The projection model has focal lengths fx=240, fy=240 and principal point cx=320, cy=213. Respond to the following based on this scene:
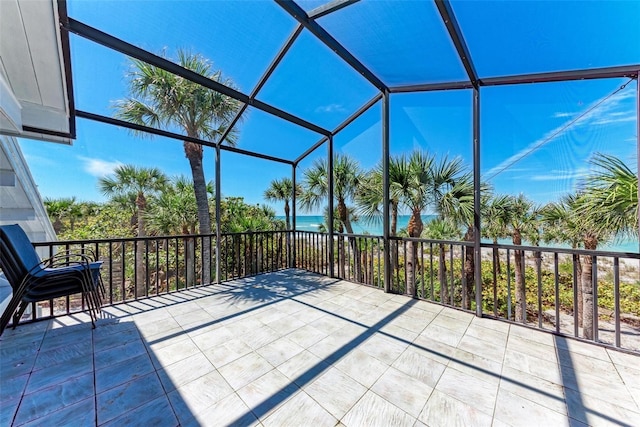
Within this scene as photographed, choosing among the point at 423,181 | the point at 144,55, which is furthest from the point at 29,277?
the point at 423,181

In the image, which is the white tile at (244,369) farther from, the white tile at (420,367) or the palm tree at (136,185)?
the palm tree at (136,185)

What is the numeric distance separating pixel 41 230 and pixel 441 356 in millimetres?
6888

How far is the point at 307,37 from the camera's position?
7.82ft

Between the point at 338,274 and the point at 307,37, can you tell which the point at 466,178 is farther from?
the point at 307,37

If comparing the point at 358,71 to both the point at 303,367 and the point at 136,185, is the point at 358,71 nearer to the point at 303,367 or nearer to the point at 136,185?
the point at 303,367

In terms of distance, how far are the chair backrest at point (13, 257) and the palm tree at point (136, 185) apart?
9.71m

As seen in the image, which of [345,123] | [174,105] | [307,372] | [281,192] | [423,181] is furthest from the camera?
[281,192]

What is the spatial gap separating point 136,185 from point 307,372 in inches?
495

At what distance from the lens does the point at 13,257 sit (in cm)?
205

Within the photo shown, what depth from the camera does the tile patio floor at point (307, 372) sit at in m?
1.40

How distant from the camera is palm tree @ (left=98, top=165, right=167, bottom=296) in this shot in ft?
35.2

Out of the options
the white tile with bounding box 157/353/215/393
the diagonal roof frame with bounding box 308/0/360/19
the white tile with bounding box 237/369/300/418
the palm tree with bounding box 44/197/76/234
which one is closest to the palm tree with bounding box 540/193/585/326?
the diagonal roof frame with bounding box 308/0/360/19

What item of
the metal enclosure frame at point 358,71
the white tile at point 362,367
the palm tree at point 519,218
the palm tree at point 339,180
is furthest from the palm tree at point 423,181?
the white tile at point 362,367

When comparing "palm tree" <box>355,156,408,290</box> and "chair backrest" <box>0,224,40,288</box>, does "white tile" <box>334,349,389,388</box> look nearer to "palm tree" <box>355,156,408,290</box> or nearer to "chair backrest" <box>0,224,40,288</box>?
"chair backrest" <box>0,224,40,288</box>
